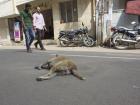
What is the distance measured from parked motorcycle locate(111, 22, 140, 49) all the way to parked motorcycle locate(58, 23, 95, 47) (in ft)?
6.75

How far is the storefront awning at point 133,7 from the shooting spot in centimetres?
1705

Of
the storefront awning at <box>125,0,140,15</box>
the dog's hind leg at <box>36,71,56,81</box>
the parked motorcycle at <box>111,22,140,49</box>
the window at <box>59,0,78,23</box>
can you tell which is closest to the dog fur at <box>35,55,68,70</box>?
the dog's hind leg at <box>36,71,56,81</box>

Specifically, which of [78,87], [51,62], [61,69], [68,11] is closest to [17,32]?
[68,11]

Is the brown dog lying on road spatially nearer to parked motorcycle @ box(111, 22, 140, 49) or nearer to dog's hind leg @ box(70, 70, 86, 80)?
dog's hind leg @ box(70, 70, 86, 80)

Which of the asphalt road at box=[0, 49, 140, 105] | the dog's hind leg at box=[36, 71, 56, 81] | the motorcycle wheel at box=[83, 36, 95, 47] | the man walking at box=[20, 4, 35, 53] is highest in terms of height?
the man walking at box=[20, 4, 35, 53]

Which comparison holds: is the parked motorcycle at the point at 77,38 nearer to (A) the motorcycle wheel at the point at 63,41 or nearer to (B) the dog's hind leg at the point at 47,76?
(A) the motorcycle wheel at the point at 63,41

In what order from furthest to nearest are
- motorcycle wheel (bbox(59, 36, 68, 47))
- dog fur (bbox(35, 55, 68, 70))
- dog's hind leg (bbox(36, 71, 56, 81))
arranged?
1. motorcycle wheel (bbox(59, 36, 68, 47))
2. dog fur (bbox(35, 55, 68, 70))
3. dog's hind leg (bbox(36, 71, 56, 81))

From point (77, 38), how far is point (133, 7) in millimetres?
3517

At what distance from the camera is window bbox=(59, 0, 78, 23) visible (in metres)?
21.1

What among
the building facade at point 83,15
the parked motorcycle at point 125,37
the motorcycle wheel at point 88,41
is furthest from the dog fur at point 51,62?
the building facade at point 83,15

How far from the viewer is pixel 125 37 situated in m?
16.2

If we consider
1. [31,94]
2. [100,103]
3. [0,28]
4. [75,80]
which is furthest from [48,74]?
[0,28]

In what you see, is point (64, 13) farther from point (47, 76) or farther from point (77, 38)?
point (47, 76)

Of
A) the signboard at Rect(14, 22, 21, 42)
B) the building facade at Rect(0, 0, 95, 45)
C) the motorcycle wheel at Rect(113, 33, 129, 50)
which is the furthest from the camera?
the signboard at Rect(14, 22, 21, 42)
